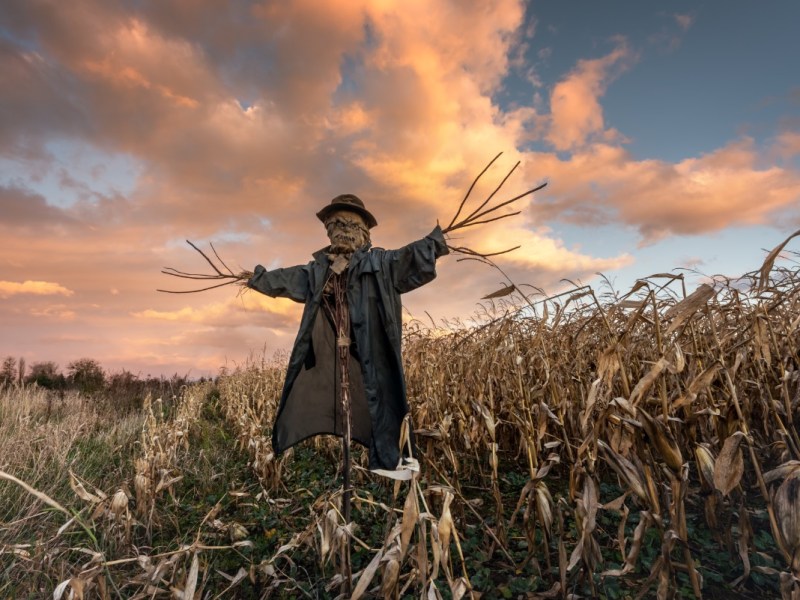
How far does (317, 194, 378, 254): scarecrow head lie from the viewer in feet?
14.2

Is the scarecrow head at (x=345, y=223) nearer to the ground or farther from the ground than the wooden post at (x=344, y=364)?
farther from the ground

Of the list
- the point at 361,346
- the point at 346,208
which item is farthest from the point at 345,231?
the point at 361,346

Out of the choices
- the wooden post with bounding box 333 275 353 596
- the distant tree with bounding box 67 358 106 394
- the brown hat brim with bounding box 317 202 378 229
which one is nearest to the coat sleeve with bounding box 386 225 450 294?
the wooden post with bounding box 333 275 353 596

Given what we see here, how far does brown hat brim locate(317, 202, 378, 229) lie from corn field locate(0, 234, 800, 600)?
160 cm

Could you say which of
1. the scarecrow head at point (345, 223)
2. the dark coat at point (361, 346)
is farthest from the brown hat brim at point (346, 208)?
the dark coat at point (361, 346)

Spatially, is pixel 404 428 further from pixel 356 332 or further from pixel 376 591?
pixel 356 332

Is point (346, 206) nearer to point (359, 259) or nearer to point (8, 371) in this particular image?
point (359, 259)

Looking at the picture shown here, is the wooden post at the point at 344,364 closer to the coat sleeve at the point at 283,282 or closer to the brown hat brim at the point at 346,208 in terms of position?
the coat sleeve at the point at 283,282

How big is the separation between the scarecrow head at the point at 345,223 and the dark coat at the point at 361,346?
0.52ft

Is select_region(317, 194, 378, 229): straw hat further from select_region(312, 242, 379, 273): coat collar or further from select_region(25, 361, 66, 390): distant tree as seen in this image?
select_region(25, 361, 66, 390): distant tree

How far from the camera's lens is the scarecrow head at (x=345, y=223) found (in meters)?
4.33

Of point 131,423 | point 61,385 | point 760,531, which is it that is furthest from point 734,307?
point 61,385

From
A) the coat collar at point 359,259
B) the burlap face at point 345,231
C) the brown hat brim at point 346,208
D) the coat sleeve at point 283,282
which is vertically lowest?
the coat sleeve at point 283,282

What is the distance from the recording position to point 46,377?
55.6ft
